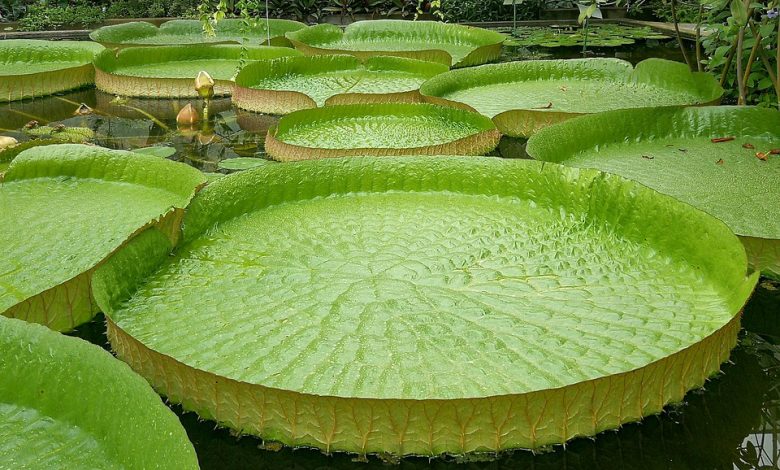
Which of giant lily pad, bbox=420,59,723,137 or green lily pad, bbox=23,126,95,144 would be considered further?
giant lily pad, bbox=420,59,723,137

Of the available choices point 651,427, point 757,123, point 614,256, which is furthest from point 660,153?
point 651,427

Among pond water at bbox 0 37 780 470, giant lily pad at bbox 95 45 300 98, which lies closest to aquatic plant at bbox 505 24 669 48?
giant lily pad at bbox 95 45 300 98

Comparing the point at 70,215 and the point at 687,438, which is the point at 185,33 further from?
the point at 687,438

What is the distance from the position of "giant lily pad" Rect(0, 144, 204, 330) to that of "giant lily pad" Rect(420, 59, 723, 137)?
1396 millimetres

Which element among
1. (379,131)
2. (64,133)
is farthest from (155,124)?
(379,131)

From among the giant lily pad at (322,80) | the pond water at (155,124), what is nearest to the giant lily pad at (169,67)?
the pond water at (155,124)

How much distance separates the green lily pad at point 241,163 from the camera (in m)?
2.87

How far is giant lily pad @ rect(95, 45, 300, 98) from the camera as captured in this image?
4.20 metres

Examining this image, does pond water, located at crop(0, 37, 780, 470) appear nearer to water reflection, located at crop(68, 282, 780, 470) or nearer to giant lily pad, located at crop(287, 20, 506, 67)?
water reflection, located at crop(68, 282, 780, 470)

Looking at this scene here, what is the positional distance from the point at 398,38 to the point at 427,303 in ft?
15.2

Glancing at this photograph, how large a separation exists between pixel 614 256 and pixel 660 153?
1.15 m

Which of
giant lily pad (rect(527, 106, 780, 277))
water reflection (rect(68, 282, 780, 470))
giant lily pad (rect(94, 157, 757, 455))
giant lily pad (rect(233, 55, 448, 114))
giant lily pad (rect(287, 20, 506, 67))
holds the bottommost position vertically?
water reflection (rect(68, 282, 780, 470))

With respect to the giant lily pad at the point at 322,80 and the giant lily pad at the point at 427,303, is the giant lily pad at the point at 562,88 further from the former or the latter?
the giant lily pad at the point at 427,303

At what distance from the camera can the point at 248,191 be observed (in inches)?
83.7
